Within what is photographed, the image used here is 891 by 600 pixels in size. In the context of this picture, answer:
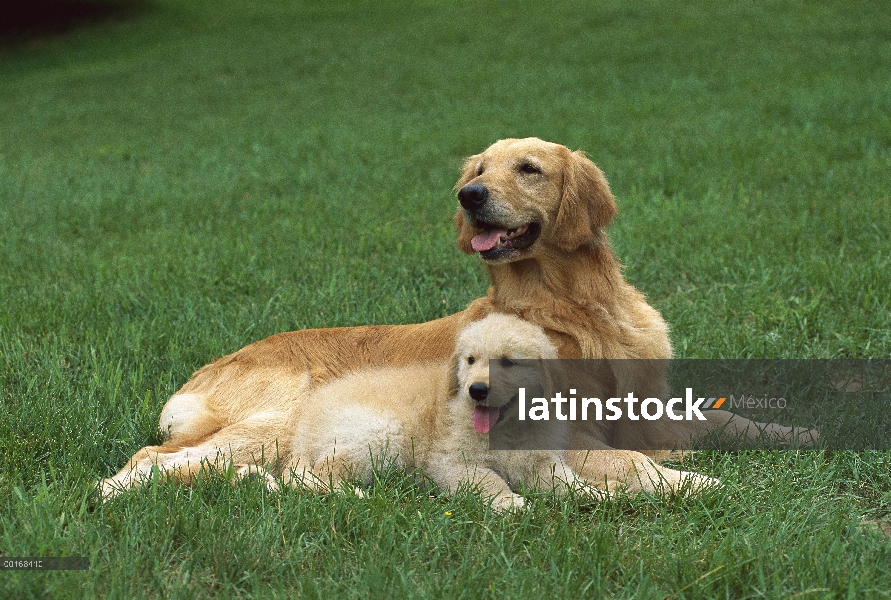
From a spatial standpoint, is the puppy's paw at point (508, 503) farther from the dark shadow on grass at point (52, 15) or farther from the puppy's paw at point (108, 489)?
the dark shadow on grass at point (52, 15)

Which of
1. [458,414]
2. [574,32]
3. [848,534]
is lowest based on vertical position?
[848,534]

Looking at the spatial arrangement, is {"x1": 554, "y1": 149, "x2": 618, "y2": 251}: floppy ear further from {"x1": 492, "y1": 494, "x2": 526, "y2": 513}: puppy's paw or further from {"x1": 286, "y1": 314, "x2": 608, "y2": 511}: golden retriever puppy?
{"x1": 492, "y1": 494, "x2": 526, "y2": 513}: puppy's paw

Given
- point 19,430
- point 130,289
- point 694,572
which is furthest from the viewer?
point 130,289

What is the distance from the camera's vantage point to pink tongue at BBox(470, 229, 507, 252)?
3.60 metres

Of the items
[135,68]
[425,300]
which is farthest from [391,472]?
[135,68]

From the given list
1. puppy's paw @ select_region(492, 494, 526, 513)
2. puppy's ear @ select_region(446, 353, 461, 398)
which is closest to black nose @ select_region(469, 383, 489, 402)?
puppy's ear @ select_region(446, 353, 461, 398)

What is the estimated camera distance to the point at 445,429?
333 centimetres

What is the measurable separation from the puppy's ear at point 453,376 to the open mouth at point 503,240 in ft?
1.57

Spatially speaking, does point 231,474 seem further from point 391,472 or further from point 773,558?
point 773,558

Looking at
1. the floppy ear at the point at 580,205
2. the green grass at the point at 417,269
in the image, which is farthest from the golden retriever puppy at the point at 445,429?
the floppy ear at the point at 580,205

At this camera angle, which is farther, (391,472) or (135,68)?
(135,68)

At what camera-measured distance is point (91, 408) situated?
3.80 meters

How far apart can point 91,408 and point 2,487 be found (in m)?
0.66

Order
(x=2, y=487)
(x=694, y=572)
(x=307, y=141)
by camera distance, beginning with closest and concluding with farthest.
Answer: (x=694, y=572), (x=2, y=487), (x=307, y=141)
